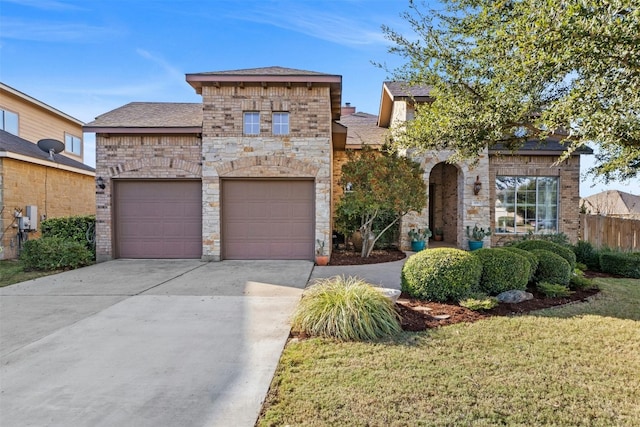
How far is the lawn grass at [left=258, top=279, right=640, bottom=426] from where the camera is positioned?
103 inches

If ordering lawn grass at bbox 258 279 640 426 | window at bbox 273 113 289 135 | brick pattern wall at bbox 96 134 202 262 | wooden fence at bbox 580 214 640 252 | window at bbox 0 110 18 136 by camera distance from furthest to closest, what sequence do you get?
window at bbox 0 110 18 136, wooden fence at bbox 580 214 640 252, brick pattern wall at bbox 96 134 202 262, window at bbox 273 113 289 135, lawn grass at bbox 258 279 640 426

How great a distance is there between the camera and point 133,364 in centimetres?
352

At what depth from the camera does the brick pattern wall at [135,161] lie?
1019 cm

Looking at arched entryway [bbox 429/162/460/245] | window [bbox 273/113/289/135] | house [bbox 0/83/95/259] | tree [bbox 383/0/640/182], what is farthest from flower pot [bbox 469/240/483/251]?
house [bbox 0/83/95/259]

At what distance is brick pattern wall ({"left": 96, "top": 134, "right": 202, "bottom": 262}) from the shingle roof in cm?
36

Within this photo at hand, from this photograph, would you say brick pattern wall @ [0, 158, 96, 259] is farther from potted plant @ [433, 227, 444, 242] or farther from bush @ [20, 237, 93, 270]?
potted plant @ [433, 227, 444, 242]

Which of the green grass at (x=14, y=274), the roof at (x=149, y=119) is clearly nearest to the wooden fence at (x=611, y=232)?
the roof at (x=149, y=119)

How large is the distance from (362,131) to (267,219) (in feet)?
24.6

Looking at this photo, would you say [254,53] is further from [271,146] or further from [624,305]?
[624,305]

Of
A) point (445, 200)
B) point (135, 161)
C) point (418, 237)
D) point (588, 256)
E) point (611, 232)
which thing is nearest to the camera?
point (588, 256)

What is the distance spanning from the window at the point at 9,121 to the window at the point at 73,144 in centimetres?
298

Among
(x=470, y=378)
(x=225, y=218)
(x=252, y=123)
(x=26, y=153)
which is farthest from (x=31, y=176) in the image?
(x=470, y=378)

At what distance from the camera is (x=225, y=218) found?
1025 centimetres

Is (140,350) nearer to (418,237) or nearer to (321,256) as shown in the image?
(321,256)
